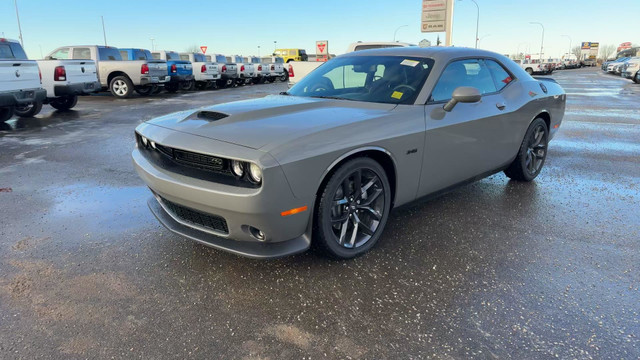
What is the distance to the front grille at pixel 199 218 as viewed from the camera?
266cm

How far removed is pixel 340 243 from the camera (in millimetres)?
2959

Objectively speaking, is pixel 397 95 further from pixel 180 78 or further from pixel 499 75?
pixel 180 78

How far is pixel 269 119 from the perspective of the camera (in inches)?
117

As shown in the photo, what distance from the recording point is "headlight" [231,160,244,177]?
2539 mm

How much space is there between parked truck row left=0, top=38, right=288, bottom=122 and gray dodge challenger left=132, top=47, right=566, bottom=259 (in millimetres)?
7497

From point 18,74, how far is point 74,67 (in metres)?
A: 2.70

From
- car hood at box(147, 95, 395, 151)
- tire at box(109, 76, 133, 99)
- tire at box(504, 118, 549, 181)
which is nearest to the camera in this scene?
car hood at box(147, 95, 395, 151)

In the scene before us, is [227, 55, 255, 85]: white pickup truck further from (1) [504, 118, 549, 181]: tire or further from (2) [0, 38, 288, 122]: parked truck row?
(1) [504, 118, 549, 181]: tire

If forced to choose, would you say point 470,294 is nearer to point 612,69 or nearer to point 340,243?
point 340,243

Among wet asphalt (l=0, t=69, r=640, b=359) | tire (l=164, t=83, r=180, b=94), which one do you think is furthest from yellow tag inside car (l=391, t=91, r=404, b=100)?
tire (l=164, t=83, r=180, b=94)

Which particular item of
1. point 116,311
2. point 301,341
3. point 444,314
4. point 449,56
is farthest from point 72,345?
point 449,56

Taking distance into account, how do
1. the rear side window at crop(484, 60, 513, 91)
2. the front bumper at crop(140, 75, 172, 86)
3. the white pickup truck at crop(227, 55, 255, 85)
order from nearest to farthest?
the rear side window at crop(484, 60, 513, 91) < the front bumper at crop(140, 75, 172, 86) < the white pickup truck at crop(227, 55, 255, 85)

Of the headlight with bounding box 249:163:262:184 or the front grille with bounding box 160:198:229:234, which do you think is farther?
the front grille with bounding box 160:198:229:234

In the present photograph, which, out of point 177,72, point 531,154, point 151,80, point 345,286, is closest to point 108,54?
point 151,80
